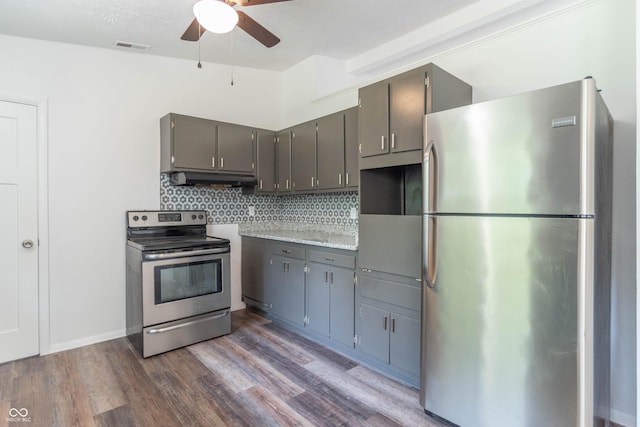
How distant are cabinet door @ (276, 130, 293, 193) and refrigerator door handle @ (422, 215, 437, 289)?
6.95 feet

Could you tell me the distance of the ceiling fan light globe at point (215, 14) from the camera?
1.78 meters

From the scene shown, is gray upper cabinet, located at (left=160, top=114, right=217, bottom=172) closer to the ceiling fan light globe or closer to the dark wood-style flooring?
the ceiling fan light globe

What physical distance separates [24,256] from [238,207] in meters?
2.01

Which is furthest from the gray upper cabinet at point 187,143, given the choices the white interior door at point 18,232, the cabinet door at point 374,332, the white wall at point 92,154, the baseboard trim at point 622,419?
the baseboard trim at point 622,419

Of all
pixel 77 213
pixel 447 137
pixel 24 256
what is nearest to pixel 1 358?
pixel 24 256

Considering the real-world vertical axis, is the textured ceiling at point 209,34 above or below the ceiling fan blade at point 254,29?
above

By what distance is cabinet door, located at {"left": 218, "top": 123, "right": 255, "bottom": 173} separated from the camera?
3576 mm

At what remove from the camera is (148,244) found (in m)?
2.93

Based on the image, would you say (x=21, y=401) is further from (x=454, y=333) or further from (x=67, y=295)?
(x=454, y=333)

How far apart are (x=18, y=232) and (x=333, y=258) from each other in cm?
266

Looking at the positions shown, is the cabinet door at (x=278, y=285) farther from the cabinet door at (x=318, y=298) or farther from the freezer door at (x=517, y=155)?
the freezer door at (x=517, y=155)

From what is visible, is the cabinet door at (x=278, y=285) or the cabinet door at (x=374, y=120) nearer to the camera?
the cabinet door at (x=374, y=120)

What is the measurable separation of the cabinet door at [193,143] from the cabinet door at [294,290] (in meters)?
1.31

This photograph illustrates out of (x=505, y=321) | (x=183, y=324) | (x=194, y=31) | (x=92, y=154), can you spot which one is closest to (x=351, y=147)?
(x=194, y=31)
